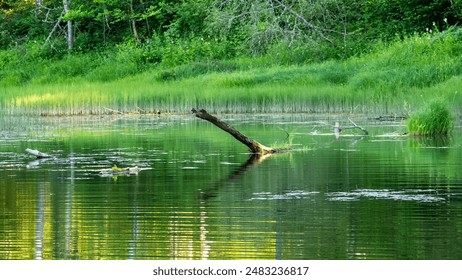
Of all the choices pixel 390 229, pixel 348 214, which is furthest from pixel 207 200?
pixel 390 229

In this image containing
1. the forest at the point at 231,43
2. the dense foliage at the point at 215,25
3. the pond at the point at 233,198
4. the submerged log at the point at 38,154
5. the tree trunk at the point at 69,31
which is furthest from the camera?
the tree trunk at the point at 69,31

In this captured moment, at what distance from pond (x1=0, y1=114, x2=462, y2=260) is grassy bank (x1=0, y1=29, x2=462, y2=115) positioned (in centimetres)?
458

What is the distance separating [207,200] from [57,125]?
45.2 ft

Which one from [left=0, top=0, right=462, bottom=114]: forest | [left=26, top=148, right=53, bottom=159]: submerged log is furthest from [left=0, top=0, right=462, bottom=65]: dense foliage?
[left=26, top=148, right=53, bottom=159]: submerged log

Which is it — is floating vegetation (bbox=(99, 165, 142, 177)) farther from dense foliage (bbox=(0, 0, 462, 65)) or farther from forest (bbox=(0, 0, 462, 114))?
dense foliage (bbox=(0, 0, 462, 65))

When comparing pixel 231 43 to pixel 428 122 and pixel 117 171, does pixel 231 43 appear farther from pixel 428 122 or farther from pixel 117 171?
pixel 117 171

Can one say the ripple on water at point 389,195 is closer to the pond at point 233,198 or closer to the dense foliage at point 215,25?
the pond at point 233,198

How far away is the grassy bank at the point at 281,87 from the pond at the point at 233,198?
458 centimetres

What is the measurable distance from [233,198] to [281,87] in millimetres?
15793

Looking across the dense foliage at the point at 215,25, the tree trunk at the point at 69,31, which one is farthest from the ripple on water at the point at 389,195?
the tree trunk at the point at 69,31

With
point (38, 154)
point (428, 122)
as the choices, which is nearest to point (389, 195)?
point (38, 154)

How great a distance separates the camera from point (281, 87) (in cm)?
2839

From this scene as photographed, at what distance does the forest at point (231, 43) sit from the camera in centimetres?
2892

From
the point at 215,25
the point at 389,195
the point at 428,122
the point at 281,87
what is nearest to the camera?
the point at 389,195
